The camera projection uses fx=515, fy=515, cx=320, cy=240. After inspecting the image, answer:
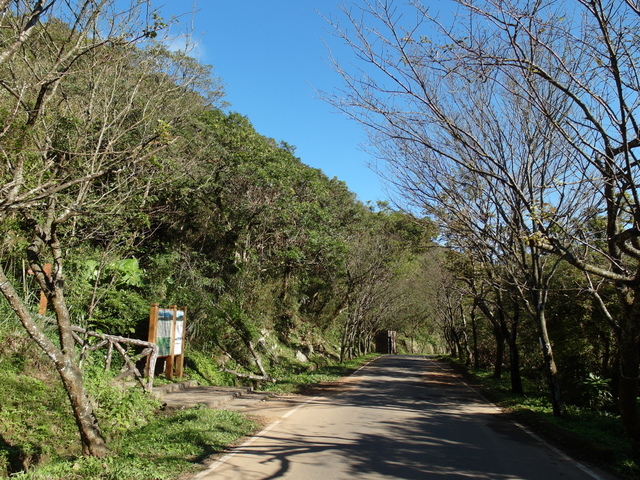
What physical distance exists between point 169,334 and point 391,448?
8031mm

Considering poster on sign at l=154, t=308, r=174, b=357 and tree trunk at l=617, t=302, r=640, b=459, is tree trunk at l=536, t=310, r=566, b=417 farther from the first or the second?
poster on sign at l=154, t=308, r=174, b=357

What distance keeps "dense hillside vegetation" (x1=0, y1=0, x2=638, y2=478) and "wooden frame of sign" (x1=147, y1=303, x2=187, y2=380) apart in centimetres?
67

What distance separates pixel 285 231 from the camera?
66.5ft

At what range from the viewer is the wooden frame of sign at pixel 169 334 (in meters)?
13.2

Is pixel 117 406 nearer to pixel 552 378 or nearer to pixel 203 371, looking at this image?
pixel 203 371

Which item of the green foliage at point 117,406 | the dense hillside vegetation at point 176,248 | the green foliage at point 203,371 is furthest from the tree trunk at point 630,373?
the green foliage at point 203,371

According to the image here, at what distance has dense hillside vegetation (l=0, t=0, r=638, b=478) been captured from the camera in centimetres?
675

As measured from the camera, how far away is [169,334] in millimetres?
14195

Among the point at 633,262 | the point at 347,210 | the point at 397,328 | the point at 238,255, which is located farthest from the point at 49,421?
the point at 397,328

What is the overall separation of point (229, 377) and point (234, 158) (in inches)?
315

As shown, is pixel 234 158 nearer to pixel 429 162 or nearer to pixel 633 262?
pixel 429 162

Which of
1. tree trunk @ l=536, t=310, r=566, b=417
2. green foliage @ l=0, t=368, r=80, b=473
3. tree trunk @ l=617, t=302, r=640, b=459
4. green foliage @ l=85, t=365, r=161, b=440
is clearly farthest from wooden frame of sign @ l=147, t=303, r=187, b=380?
tree trunk @ l=617, t=302, r=640, b=459

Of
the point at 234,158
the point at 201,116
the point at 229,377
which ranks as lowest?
the point at 229,377

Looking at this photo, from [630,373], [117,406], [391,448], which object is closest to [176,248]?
[117,406]
